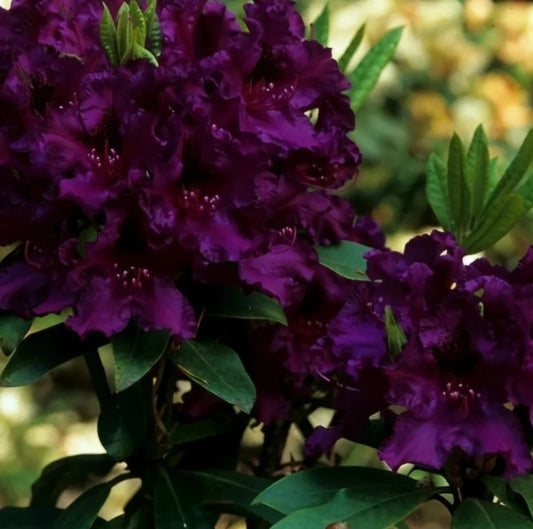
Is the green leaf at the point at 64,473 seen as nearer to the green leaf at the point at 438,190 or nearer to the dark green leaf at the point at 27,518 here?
the dark green leaf at the point at 27,518

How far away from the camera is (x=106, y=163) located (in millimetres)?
911

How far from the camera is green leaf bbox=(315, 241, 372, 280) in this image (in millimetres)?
1054

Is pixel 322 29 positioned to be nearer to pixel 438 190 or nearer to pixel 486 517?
pixel 438 190

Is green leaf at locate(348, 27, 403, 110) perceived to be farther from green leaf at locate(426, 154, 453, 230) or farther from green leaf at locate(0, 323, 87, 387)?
green leaf at locate(0, 323, 87, 387)

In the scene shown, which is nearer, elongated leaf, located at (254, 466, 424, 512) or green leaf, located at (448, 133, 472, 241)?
elongated leaf, located at (254, 466, 424, 512)

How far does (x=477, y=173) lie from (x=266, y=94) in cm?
28

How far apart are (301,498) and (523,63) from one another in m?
2.22

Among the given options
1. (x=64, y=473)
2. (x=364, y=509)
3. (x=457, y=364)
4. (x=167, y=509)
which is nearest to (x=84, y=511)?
(x=167, y=509)

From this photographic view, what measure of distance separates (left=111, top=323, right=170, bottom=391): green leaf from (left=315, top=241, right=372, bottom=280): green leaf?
0.63ft

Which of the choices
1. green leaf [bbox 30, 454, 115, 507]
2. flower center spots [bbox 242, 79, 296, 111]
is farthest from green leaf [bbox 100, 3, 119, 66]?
green leaf [bbox 30, 454, 115, 507]

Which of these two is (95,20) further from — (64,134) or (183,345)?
(183,345)

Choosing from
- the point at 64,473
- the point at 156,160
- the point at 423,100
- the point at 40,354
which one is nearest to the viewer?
the point at 156,160

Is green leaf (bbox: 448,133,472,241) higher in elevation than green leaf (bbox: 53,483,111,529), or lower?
higher

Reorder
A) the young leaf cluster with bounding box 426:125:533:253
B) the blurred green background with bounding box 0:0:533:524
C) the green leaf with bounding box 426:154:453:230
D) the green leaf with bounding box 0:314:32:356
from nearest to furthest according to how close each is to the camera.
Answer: the green leaf with bounding box 0:314:32:356 → the young leaf cluster with bounding box 426:125:533:253 → the green leaf with bounding box 426:154:453:230 → the blurred green background with bounding box 0:0:533:524
